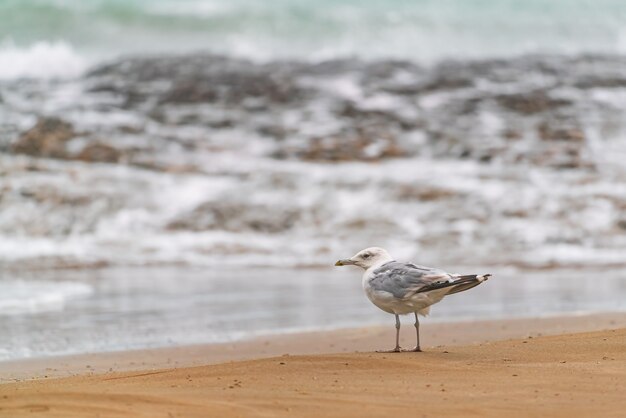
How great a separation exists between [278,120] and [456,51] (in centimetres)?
844

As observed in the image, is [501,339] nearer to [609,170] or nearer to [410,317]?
[410,317]

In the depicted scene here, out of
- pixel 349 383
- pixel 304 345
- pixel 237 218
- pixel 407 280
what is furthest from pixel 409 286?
pixel 237 218

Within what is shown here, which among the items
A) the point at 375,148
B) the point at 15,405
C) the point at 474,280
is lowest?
the point at 15,405

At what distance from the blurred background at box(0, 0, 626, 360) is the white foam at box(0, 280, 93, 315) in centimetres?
5

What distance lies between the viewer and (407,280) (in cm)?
504

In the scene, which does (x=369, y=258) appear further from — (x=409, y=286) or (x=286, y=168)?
(x=286, y=168)

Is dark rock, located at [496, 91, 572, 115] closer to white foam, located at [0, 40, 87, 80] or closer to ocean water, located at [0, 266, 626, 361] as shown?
white foam, located at [0, 40, 87, 80]

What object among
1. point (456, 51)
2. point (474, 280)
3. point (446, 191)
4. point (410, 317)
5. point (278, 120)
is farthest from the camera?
point (456, 51)

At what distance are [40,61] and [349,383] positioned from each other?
26.2m

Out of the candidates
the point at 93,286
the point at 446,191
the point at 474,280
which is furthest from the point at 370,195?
the point at 474,280

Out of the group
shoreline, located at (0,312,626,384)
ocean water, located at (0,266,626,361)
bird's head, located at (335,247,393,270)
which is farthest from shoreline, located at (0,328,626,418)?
ocean water, located at (0,266,626,361)

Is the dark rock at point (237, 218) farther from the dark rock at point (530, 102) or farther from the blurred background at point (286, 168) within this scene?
the dark rock at point (530, 102)

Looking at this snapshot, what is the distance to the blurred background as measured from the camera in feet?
30.2

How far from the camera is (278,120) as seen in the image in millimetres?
23859
